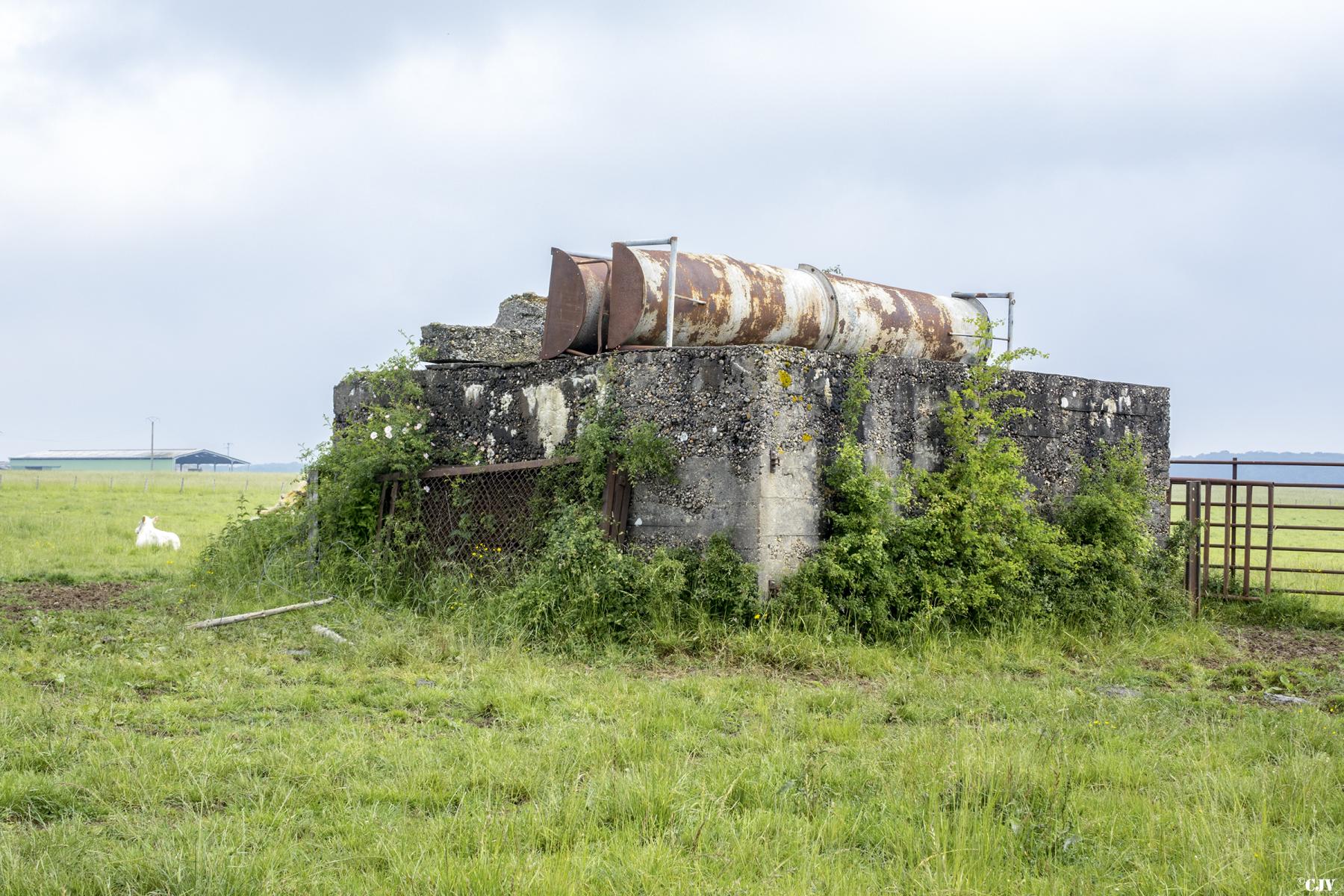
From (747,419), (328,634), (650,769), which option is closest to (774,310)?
(747,419)

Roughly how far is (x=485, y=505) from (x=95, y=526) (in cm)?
1305

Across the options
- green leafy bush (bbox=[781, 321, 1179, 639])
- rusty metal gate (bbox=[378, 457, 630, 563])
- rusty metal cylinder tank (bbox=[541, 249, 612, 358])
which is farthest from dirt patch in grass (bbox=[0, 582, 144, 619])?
green leafy bush (bbox=[781, 321, 1179, 639])

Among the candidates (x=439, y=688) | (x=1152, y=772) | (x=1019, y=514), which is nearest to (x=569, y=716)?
(x=439, y=688)

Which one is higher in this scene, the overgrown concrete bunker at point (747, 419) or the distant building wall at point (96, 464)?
the overgrown concrete bunker at point (747, 419)

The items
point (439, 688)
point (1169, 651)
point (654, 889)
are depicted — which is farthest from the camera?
point (1169, 651)

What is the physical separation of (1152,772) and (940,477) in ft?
14.8

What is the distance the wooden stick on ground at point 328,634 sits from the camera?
315 inches

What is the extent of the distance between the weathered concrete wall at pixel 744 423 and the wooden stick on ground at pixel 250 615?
2.09m

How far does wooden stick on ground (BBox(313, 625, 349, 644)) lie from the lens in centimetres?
800

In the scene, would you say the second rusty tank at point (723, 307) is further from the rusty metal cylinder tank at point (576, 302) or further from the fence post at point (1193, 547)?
the fence post at point (1193, 547)

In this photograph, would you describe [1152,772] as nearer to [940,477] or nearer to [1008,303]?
[940,477]

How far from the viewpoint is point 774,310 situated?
1002 cm

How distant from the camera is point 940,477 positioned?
9.16 m

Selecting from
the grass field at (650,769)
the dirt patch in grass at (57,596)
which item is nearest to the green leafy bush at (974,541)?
the grass field at (650,769)
